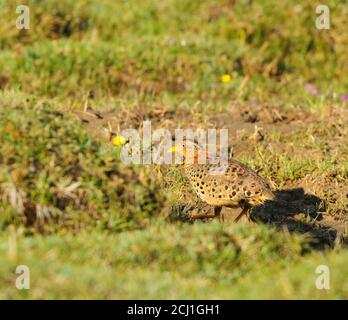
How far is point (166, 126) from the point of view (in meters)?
8.62

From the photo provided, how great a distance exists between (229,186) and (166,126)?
83.1 inches

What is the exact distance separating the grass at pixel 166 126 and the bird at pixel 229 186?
0.26m

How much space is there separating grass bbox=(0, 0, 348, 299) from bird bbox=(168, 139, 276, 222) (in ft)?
0.87

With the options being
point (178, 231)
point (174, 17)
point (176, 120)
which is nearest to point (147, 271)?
point (178, 231)

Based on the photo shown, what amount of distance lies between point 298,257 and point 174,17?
6675 millimetres

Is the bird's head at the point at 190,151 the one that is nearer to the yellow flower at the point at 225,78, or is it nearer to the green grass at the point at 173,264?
the green grass at the point at 173,264

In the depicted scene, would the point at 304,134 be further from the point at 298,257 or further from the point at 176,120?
the point at 298,257

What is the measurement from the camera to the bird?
6.56m

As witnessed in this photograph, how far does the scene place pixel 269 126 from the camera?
8914mm

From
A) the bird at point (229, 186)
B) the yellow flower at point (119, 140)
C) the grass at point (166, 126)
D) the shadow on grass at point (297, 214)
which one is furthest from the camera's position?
the yellow flower at point (119, 140)

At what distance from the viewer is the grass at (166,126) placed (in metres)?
5.20

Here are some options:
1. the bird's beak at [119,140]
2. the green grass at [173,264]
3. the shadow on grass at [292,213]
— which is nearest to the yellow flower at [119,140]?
the bird's beak at [119,140]
